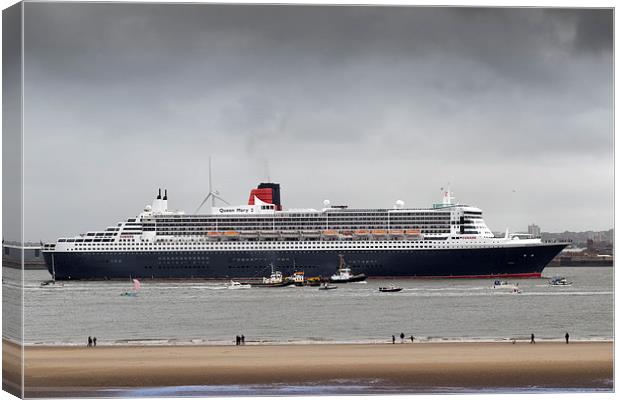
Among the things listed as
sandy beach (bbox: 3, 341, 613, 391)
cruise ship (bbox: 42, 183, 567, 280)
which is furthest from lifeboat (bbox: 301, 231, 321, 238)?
sandy beach (bbox: 3, 341, 613, 391)

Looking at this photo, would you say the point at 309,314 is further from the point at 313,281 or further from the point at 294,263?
the point at 294,263

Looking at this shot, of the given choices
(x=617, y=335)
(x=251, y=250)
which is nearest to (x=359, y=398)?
(x=617, y=335)

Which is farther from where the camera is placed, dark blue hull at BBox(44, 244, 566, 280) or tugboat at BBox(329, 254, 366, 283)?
dark blue hull at BBox(44, 244, 566, 280)

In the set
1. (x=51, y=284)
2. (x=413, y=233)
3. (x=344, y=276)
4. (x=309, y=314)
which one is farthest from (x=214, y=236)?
(x=309, y=314)

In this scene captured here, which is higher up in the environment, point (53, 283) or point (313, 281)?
point (53, 283)

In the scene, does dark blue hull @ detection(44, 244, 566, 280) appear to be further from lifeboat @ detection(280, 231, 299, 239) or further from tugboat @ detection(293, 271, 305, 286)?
lifeboat @ detection(280, 231, 299, 239)

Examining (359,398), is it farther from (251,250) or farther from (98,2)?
(251,250)
